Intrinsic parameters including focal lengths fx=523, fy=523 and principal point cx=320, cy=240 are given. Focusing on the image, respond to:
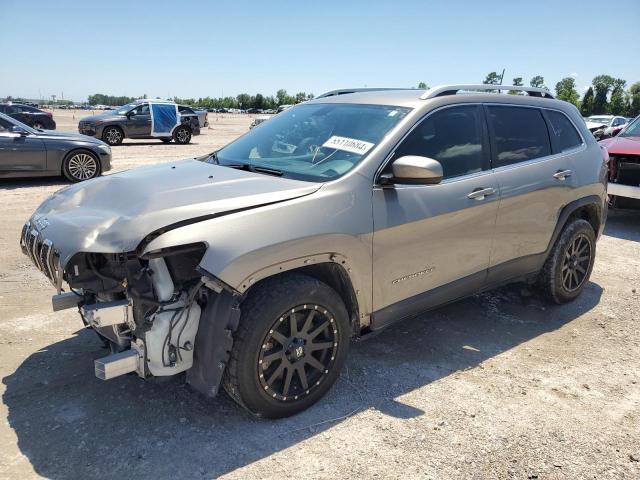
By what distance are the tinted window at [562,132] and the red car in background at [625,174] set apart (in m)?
3.79

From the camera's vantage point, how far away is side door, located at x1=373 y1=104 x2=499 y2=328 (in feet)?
10.7

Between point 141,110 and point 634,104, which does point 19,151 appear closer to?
point 141,110

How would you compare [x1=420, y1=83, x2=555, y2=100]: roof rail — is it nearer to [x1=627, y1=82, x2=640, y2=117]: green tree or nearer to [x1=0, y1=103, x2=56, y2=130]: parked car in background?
[x1=0, y1=103, x2=56, y2=130]: parked car in background

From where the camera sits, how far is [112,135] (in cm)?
1912

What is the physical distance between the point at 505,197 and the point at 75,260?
→ 9.69 feet

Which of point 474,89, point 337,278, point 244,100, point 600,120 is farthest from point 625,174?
point 244,100

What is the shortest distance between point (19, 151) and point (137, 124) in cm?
1030

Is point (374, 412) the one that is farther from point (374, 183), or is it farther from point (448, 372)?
point (374, 183)

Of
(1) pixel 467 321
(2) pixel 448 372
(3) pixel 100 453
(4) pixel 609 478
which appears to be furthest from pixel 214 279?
(1) pixel 467 321

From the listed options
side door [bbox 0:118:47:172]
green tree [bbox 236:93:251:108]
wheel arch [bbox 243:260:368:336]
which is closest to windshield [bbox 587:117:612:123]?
side door [bbox 0:118:47:172]

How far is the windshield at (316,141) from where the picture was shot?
330 cm

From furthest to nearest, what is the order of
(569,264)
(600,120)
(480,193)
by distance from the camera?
1. (600,120)
2. (569,264)
3. (480,193)

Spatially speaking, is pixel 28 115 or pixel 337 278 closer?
pixel 337 278

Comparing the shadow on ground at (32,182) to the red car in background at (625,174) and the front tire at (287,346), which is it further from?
the red car in background at (625,174)
